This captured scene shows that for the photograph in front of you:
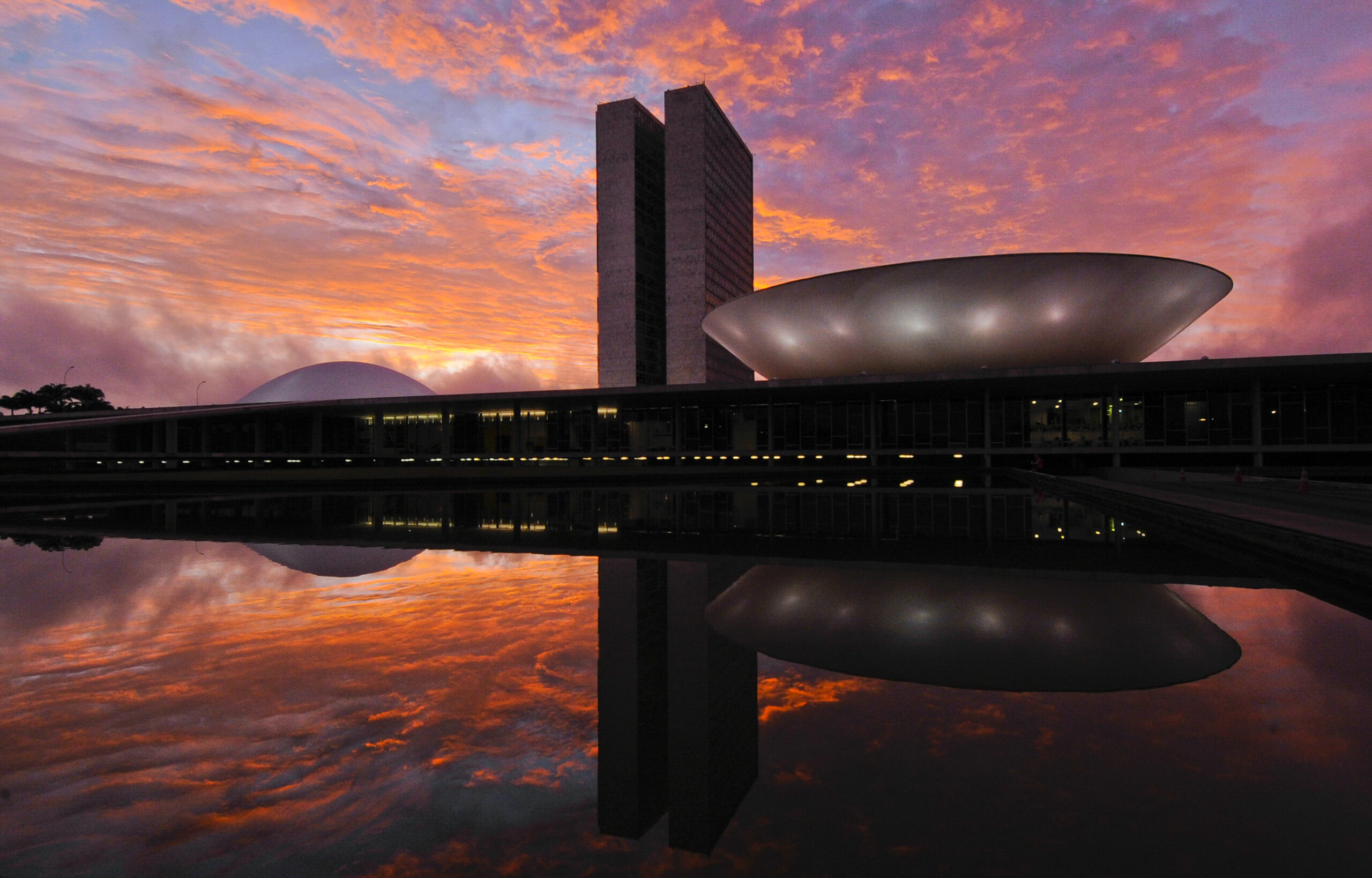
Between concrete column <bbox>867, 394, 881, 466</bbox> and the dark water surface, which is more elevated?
concrete column <bbox>867, 394, 881, 466</bbox>

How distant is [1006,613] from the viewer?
18.9ft

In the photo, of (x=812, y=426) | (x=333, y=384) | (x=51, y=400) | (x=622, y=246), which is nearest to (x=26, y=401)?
(x=51, y=400)

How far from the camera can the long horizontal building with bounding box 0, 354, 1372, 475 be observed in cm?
2930

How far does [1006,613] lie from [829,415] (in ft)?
103

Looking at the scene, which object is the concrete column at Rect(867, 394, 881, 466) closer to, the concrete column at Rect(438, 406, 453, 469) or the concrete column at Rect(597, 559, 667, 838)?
the concrete column at Rect(438, 406, 453, 469)

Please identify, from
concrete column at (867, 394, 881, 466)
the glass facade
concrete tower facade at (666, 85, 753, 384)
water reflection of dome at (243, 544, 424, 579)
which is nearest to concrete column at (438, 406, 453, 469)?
the glass facade

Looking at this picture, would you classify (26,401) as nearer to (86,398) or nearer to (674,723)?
(86,398)

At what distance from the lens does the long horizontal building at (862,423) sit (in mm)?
29297

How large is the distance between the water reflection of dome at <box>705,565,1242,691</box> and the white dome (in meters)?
90.6

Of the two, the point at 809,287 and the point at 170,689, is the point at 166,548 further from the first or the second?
the point at 809,287

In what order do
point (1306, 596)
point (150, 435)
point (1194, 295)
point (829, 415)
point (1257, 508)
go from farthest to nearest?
point (150, 435)
point (829, 415)
point (1194, 295)
point (1257, 508)
point (1306, 596)

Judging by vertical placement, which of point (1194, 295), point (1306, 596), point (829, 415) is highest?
point (1194, 295)

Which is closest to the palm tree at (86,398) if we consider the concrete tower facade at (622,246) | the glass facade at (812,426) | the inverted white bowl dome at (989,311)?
the glass facade at (812,426)

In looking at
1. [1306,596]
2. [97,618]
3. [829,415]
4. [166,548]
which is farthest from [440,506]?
[829,415]
